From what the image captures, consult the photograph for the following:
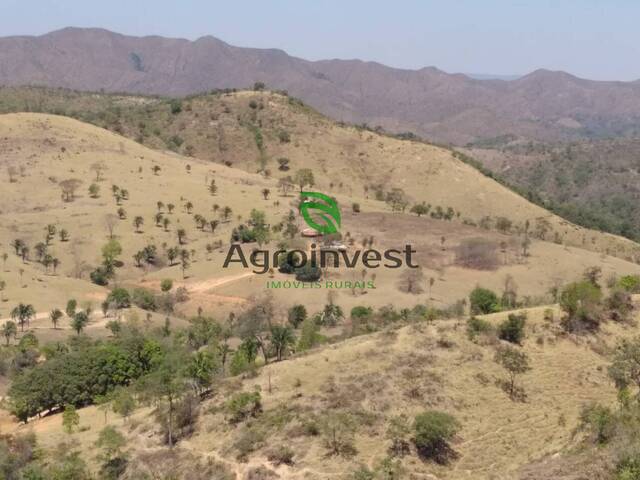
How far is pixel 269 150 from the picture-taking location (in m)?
156

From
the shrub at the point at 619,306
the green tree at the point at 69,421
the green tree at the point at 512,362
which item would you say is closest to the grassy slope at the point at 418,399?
the green tree at the point at 512,362

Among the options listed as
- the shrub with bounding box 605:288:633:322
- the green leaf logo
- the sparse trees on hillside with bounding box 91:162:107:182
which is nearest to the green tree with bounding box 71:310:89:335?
the green leaf logo

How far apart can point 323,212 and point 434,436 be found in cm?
6909

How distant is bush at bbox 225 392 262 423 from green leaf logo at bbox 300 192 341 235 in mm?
54117

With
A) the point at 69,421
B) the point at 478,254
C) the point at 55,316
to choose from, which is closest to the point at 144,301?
the point at 55,316

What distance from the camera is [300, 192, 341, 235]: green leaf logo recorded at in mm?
89938

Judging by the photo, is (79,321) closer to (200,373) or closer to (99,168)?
(200,373)

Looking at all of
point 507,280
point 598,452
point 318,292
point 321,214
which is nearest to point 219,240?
point 321,214

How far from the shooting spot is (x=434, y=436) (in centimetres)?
2973

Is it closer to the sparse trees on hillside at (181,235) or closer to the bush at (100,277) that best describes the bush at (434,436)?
the bush at (100,277)

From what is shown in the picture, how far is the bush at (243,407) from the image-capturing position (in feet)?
110

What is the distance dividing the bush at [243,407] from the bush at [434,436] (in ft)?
28.1

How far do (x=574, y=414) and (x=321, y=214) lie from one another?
65380mm

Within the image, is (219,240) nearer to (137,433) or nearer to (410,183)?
(137,433)
